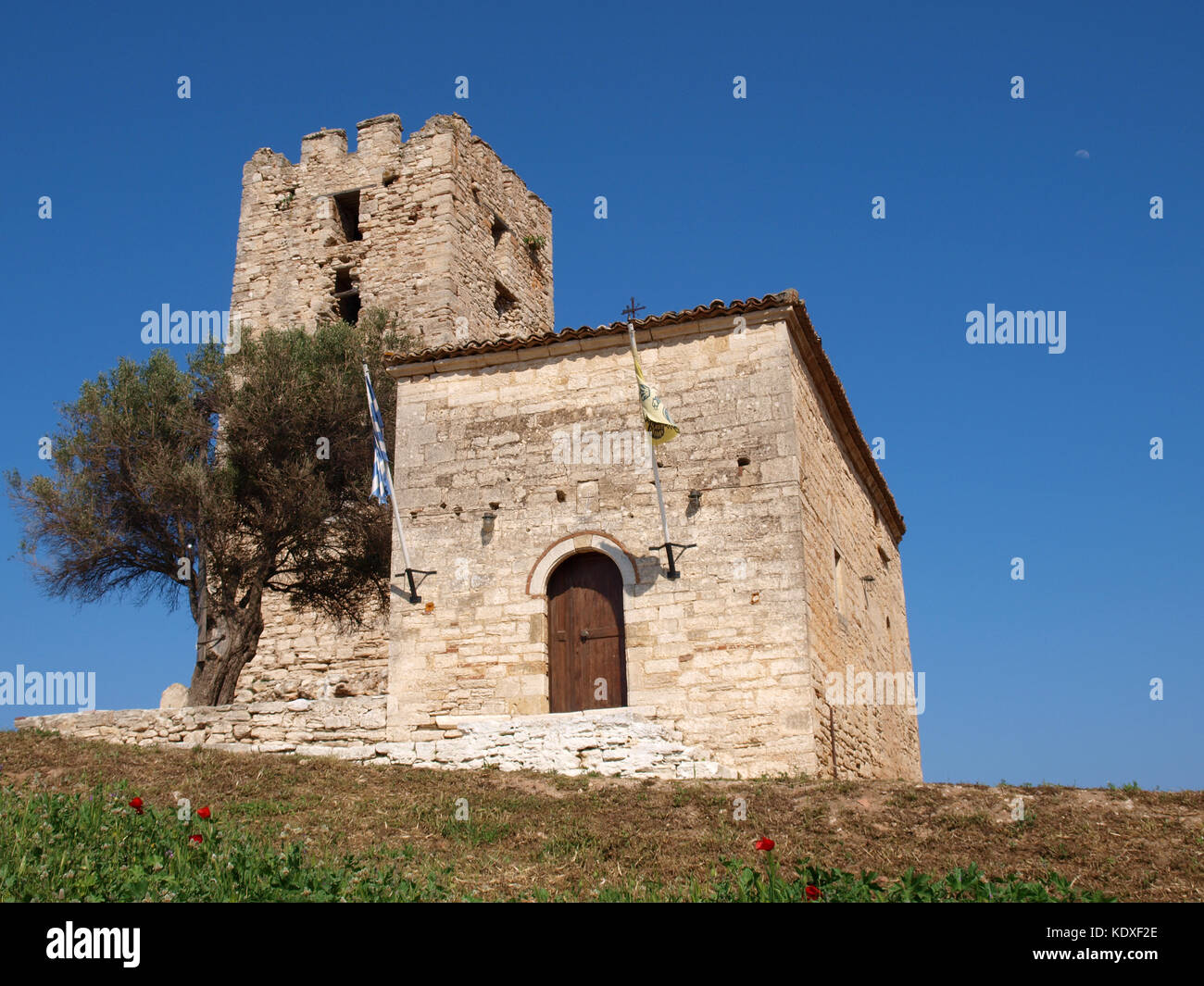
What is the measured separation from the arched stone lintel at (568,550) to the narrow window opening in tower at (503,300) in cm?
1444

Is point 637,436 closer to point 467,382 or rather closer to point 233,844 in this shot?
point 467,382

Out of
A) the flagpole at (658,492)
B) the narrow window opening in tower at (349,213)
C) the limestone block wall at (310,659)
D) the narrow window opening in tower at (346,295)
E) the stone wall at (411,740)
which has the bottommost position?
the stone wall at (411,740)

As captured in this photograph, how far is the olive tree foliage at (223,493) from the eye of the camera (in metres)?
17.7

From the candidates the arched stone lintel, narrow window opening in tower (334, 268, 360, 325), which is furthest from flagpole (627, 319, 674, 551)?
narrow window opening in tower (334, 268, 360, 325)

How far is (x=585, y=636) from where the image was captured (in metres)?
14.0

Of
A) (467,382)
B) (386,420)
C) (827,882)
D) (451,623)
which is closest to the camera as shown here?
(827,882)

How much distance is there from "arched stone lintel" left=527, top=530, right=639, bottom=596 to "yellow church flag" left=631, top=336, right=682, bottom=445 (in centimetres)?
143

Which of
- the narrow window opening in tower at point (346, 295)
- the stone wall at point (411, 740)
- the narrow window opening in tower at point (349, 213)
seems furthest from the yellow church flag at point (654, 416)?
the narrow window opening in tower at point (349, 213)

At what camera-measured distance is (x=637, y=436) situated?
1434 centimetres

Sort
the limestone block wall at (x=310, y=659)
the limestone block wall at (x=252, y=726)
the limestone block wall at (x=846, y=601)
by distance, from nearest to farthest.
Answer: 1. the limestone block wall at (x=846, y=601)
2. the limestone block wall at (x=252, y=726)
3. the limestone block wall at (x=310, y=659)

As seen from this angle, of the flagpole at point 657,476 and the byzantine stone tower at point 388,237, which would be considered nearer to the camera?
the flagpole at point 657,476

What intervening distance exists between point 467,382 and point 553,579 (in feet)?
10.4

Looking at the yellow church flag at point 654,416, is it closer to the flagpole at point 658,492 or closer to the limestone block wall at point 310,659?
the flagpole at point 658,492
